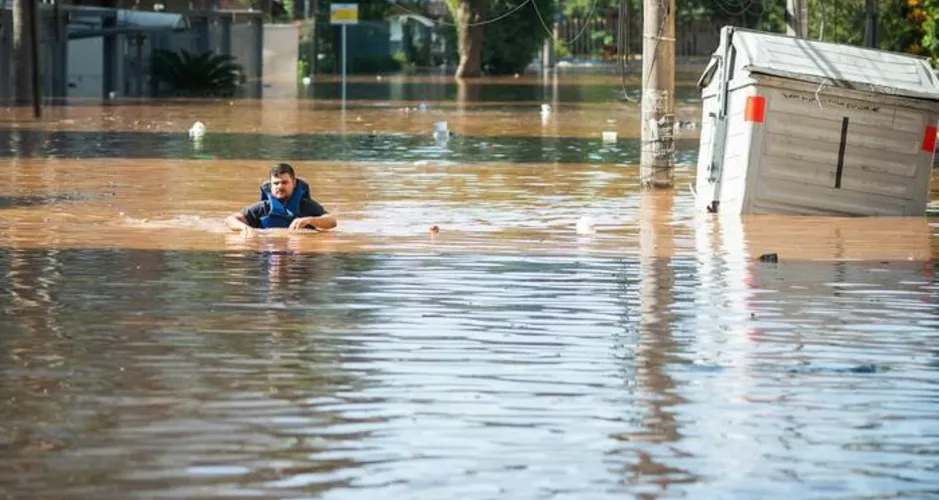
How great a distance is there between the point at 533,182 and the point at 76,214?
23.3ft

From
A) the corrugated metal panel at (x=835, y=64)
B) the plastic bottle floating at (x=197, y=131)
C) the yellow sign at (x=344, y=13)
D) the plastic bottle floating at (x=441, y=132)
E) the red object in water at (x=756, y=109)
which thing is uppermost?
the corrugated metal panel at (x=835, y=64)

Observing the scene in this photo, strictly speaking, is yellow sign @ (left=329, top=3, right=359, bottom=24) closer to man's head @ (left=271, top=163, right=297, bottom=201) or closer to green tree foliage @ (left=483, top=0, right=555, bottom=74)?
green tree foliage @ (left=483, top=0, right=555, bottom=74)

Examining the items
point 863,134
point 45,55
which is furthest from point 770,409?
point 45,55

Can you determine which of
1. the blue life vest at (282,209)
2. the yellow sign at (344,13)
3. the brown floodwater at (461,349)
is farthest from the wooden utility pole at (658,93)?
the yellow sign at (344,13)

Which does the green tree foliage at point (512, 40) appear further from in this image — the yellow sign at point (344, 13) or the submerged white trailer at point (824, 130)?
the submerged white trailer at point (824, 130)

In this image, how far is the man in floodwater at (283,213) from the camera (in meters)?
17.7

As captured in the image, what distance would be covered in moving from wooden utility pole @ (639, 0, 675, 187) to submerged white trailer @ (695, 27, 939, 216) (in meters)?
2.93

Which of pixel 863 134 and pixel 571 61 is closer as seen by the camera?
pixel 863 134

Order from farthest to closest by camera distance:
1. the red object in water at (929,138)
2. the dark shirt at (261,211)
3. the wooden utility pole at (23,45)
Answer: the wooden utility pole at (23,45), the red object in water at (929,138), the dark shirt at (261,211)

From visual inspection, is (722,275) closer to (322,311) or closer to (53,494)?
(322,311)

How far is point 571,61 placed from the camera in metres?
111

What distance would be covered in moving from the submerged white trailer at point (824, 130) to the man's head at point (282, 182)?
4918 mm

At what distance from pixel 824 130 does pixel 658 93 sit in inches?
158

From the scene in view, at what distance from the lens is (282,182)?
17453mm
